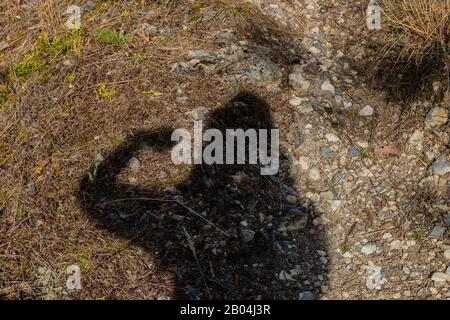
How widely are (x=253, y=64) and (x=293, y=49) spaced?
1.40 feet

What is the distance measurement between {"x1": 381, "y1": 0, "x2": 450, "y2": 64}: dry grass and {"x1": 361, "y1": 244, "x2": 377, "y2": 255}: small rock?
142cm

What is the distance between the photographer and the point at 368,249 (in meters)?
3.60

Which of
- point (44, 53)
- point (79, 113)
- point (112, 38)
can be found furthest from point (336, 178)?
point (44, 53)

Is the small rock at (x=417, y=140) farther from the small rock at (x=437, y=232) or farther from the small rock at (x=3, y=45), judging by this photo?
the small rock at (x=3, y=45)

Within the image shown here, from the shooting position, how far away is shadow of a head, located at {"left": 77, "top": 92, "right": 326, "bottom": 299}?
3.36 m

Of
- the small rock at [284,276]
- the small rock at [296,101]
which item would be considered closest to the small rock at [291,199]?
the small rock at [284,276]

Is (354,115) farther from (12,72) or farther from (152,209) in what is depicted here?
(12,72)

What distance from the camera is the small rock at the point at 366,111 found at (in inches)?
164

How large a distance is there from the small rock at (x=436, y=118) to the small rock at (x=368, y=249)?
0.99 m

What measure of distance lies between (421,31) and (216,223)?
6.82 ft
